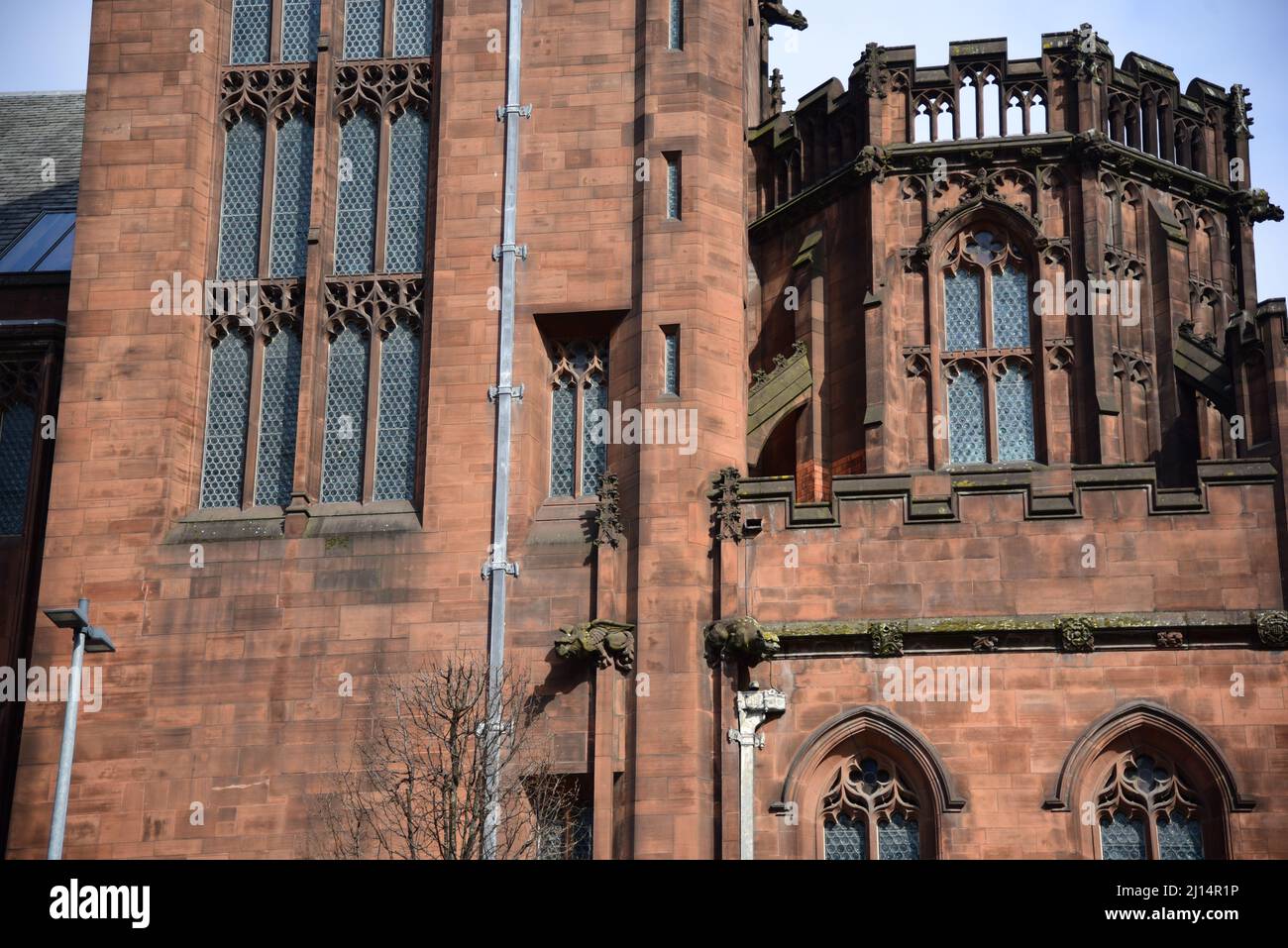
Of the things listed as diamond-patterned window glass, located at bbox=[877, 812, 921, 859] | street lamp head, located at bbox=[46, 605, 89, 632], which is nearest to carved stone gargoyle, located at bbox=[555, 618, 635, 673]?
diamond-patterned window glass, located at bbox=[877, 812, 921, 859]

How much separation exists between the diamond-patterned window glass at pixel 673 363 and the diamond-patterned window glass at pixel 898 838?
17.3 feet

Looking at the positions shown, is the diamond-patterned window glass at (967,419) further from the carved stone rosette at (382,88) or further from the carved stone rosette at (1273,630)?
the carved stone rosette at (382,88)

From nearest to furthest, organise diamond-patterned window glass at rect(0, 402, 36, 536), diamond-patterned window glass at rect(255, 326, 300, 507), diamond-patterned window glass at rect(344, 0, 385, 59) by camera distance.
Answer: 1. diamond-patterned window glass at rect(255, 326, 300, 507)
2. diamond-patterned window glass at rect(0, 402, 36, 536)
3. diamond-patterned window glass at rect(344, 0, 385, 59)

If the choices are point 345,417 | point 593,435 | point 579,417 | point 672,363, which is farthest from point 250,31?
point 672,363

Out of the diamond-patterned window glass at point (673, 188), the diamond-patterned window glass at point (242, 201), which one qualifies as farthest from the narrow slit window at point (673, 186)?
the diamond-patterned window glass at point (242, 201)

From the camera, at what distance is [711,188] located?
2434 cm

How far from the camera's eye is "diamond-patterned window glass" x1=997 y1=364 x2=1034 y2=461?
26.6m

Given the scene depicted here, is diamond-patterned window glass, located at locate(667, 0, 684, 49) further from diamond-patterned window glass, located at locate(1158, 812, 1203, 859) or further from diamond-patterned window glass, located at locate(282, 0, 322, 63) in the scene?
diamond-patterned window glass, located at locate(1158, 812, 1203, 859)

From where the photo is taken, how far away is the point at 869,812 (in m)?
21.8

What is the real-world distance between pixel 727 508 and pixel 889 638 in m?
2.24

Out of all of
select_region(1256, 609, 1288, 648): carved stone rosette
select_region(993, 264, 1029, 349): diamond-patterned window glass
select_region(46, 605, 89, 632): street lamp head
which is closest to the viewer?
select_region(46, 605, 89, 632): street lamp head

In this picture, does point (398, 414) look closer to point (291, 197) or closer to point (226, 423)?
point (226, 423)

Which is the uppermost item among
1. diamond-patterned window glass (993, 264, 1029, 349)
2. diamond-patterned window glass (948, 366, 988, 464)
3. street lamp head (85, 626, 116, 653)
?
diamond-patterned window glass (993, 264, 1029, 349)

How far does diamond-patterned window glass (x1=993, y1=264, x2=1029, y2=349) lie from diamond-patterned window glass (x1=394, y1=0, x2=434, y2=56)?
307 inches
